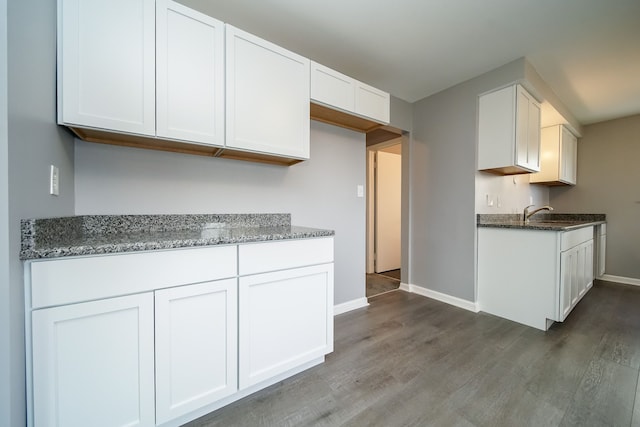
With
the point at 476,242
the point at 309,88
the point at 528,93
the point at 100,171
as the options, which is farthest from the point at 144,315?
the point at 528,93

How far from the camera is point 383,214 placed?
14.0 feet

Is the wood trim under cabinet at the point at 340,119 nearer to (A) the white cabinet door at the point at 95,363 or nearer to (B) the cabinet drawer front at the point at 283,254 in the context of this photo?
(B) the cabinet drawer front at the point at 283,254

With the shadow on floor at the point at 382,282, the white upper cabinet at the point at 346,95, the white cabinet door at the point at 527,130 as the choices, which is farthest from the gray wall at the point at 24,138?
the white cabinet door at the point at 527,130

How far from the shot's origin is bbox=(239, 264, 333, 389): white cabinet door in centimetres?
129

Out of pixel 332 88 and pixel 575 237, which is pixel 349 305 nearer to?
pixel 332 88

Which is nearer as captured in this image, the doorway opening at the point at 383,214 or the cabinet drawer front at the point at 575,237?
the cabinet drawer front at the point at 575,237

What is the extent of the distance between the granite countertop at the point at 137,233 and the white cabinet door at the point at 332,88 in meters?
0.96

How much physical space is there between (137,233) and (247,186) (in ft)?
2.45

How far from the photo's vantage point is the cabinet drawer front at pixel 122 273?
0.85 m

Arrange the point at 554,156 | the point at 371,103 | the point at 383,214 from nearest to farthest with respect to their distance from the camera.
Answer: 1. the point at 371,103
2. the point at 554,156
3. the point at 383,214

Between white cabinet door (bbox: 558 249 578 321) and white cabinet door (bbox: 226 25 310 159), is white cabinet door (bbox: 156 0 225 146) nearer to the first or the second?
white cabinet door (bbox: 226 25 310 159)

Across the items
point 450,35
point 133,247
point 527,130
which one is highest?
point 450,35

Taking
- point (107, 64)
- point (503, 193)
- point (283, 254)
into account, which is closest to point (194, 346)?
point (283, 254)

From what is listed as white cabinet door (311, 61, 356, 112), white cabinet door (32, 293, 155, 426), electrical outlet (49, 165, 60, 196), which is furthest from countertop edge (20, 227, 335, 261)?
white cabinet door (311, 61, 356, 112)
